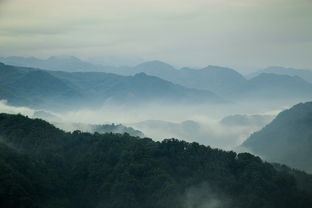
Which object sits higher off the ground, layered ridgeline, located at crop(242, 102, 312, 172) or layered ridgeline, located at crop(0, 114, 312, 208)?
layered ridgeline, located at crop(242, 102, 312, 172)

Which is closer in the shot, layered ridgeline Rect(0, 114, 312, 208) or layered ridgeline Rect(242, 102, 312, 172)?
layered ridgeline Rect(0, 114, 312, 208)

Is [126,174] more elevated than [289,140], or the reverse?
[289,140]

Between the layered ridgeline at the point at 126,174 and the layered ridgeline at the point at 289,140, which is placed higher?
the layered ridgeline at the point at 289,140

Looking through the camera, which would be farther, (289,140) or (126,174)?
(289,140)

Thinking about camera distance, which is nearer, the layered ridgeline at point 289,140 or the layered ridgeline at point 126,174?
the layered ridgeline at point 126,174

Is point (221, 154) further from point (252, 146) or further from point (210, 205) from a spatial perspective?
point (252, 146)
